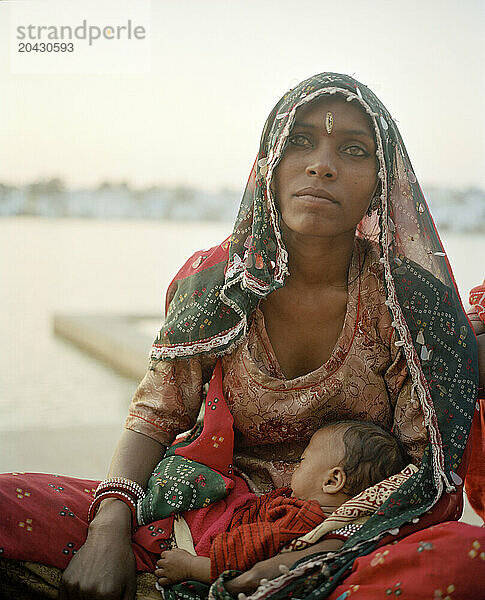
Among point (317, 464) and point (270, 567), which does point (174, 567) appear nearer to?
point (270, 567)

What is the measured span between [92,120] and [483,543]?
10.6 ft

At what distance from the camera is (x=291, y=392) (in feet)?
5.11

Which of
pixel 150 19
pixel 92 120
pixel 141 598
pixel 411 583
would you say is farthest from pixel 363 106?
pixel 92 120

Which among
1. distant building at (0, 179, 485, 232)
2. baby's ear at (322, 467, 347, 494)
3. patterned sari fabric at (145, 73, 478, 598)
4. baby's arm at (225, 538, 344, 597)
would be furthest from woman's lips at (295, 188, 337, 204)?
distant building at (0, 179, 485, 232)

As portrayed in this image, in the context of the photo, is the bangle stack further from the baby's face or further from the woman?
the baby's face

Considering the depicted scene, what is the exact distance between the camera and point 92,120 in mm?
3887

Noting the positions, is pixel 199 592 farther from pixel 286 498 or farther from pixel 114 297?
pixel 114 297

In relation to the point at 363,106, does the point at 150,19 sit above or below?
above

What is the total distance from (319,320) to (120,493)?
557 millimetres

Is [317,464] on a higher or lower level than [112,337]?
higher

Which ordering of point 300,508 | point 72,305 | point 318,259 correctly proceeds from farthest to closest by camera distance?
point 72,305
point 318,259
point 300,508

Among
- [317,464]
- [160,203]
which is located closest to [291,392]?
[317,464]

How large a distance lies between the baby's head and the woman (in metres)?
0.07

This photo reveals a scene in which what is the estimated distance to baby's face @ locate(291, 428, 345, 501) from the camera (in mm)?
1444
